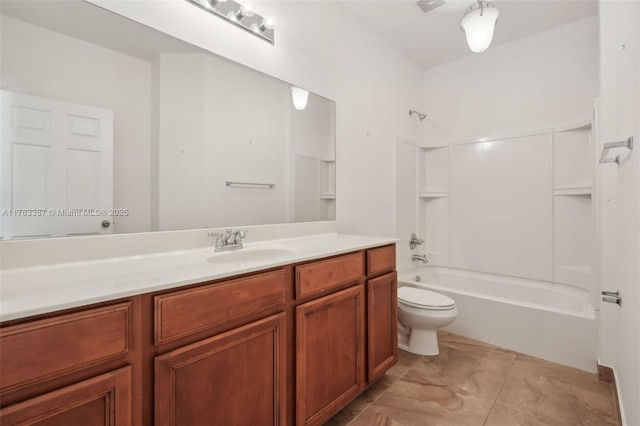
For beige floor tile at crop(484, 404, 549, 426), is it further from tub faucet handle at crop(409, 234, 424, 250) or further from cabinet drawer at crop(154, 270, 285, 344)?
tub faucet handle at crop(409, 234, 424, 250)

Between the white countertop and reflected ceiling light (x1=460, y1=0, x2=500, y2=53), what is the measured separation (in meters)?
1.81

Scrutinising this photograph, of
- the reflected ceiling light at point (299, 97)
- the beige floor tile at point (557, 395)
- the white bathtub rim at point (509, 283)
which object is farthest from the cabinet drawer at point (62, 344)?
the white bathtub rim at point (509, 283)

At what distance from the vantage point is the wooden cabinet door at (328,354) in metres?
1.25

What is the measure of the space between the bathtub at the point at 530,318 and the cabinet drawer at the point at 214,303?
189 centimetres

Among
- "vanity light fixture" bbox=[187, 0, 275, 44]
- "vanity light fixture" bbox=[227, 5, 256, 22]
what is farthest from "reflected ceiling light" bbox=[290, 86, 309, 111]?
"vanity light fixture" bbox=[227, 5, 256, 22]

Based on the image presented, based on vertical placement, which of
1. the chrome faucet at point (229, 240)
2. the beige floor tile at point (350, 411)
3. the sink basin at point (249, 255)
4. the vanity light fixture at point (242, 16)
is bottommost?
the beige floor tile at point (350, 411)

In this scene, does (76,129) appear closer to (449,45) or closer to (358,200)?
(358,200)

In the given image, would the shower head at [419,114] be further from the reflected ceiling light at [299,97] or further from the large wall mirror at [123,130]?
the large wall mirror at [123,130]

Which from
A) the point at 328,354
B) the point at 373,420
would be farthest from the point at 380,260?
the point at 373,420

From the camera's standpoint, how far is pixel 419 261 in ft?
10.6

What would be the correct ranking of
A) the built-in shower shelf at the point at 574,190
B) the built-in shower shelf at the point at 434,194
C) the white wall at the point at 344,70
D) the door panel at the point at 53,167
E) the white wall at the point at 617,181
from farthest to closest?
the built-in shower shelf at the point at 434,194
the built-in shower shelf at the point at 574,190
the white wall at the point at 344,70
the white wall at the point at 617,181
the door panel at the point at 53,167

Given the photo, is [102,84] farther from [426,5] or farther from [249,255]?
[426,5]

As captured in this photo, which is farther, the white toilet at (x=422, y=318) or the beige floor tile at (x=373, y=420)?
the white toilet at (x=422, y=318)

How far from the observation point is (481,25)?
1.92m
